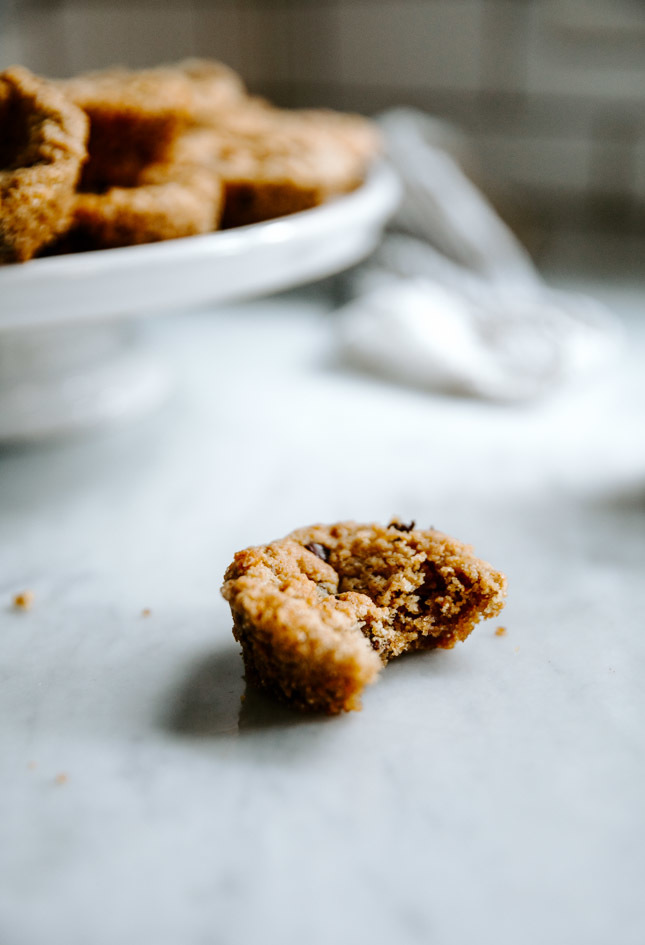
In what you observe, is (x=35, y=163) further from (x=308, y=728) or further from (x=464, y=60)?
(x=464, y=60)

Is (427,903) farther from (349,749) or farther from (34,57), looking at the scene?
(34,57)

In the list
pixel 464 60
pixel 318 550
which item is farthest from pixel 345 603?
pixel 464 60

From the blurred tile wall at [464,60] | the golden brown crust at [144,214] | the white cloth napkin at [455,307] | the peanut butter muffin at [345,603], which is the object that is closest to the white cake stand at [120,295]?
the golden brown crust at [144,214]

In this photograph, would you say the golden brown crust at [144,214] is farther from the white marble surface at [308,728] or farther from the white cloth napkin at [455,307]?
the white cloth napkin at [455,307]

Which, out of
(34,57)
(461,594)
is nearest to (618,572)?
(461,594)

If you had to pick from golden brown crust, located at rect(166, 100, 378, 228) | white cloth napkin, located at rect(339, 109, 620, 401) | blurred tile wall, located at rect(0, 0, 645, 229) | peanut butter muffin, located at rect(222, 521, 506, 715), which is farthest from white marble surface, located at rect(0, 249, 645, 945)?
blurred tile wall, located at rect(0, 0, 645, 229)
